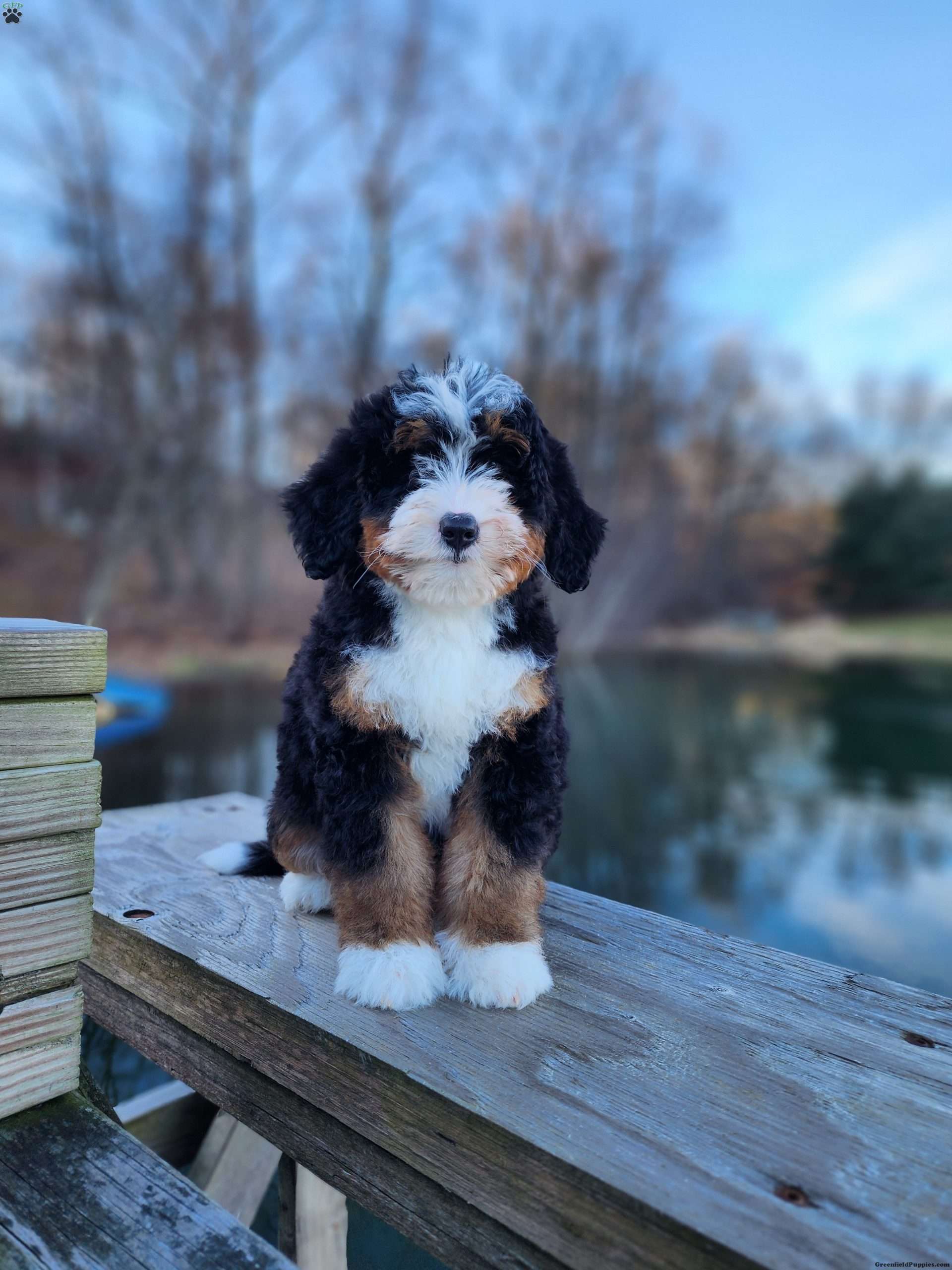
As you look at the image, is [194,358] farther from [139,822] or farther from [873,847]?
[873,847]

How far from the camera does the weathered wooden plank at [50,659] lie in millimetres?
1234

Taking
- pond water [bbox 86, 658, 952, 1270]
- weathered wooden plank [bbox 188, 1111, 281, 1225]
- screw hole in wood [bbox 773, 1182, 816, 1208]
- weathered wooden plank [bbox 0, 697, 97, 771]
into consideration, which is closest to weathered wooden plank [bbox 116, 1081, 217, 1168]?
weathered wooden plank [bbox 188, 1111, 281, 1225]

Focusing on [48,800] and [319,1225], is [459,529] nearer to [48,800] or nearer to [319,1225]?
[48,800]

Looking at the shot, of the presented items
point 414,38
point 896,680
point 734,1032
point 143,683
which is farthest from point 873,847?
point 414,38

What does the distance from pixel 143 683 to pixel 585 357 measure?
17.3 ft

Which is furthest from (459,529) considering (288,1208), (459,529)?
(288,1208)

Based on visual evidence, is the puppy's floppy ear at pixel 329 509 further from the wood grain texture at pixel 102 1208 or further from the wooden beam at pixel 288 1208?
the wooden beam at pixel 288 1208

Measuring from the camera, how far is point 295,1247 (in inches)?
68.1

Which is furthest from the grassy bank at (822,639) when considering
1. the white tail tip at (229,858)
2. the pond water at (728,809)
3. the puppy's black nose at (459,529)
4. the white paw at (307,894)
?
the puppy's black nose at (459,529)

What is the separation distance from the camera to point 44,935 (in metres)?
1.31

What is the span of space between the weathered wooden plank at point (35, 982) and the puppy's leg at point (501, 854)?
65cm

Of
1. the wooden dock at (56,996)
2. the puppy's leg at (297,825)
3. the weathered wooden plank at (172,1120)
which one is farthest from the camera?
the weathered wooden plank at (172,1120)

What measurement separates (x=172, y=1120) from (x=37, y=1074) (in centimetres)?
122

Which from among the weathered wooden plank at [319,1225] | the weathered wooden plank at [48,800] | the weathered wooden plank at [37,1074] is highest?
the weathered wooden plank at [48,800]
